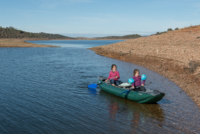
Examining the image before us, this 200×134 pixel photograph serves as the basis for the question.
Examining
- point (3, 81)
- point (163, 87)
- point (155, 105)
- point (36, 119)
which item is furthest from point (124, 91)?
point (3, 81)

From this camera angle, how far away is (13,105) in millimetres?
10078

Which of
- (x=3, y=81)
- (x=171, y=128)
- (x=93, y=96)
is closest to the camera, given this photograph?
(x=171, y=128)

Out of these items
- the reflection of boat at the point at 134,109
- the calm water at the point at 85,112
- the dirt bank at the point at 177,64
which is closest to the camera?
the calm water at the point at 85,112

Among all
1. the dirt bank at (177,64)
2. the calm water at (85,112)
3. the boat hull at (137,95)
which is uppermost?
the dirt bank at (177,64)

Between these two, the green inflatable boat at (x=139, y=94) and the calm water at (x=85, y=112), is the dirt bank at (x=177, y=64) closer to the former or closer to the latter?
the calm water at (x=85, y=112)

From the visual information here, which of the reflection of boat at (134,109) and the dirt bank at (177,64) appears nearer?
the reflection of boat at (134,109)

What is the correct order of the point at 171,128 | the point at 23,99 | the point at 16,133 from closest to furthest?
the point at 16,133 → the point at 171,128 → the point at 23,99

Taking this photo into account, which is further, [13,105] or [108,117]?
[13,105]

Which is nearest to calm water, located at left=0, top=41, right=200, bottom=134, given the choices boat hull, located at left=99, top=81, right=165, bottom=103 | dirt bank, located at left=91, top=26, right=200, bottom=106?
boat hull, located at left=99, top=81, right=165, bottom=103

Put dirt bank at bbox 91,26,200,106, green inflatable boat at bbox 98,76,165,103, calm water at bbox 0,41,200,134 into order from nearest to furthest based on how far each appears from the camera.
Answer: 1. calm water at bbox 0,41,200,134
2. green inflatable boat at bbox 98,76,165,103
3. dirt bank at bbox 91,26,200,106

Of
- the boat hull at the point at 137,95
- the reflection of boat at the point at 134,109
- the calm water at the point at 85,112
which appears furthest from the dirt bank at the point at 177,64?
the reflection of boat at the point at 134,109

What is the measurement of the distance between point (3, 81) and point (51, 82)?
3.62 m

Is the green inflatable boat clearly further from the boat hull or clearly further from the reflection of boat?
the reflection of boat

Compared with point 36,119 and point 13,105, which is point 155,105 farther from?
point 13,105
